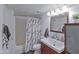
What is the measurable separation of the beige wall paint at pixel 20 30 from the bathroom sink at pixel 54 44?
0.87ft

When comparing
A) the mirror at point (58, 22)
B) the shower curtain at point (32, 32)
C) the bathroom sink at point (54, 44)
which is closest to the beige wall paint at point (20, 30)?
the shower curtain at point (32, 32)

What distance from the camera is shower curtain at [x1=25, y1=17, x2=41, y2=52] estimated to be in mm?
1716

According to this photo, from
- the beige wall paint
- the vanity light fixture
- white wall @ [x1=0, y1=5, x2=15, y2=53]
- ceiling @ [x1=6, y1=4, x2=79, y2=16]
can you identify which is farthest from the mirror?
white wall @ [x1=0, y1=5, x2=15, y2=53]

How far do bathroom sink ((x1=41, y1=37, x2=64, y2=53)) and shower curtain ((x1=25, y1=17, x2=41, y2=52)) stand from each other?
11 cm

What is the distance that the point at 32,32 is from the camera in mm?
1745

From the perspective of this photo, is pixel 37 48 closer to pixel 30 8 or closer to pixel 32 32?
pixel 32 32

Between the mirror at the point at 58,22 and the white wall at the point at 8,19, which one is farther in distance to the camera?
the mirror at the point at 58,22

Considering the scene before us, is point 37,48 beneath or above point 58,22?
beneath

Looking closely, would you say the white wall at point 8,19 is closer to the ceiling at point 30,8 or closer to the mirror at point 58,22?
the ceiling at point 30,8

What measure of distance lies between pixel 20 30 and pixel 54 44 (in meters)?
0.51

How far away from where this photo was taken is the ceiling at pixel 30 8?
5.40ft

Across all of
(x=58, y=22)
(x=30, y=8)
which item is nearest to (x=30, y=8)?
(x=30, y=8)
